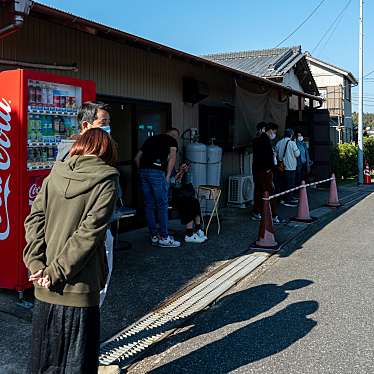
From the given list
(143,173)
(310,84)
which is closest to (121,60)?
(143,173)

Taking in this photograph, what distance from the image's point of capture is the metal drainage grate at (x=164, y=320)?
3703 mm

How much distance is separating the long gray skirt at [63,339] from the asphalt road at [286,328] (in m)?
0.97

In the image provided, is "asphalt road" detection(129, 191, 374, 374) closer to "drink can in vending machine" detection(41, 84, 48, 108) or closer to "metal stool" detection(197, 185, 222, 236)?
"metal stool" detection(197, 185, 222, 236)

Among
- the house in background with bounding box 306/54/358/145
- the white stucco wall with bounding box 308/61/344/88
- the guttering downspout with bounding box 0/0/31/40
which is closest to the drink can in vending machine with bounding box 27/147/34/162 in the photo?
the guttering downspout with bounding box 0/0/31/40

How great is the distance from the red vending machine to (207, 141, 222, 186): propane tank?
16.8 ft

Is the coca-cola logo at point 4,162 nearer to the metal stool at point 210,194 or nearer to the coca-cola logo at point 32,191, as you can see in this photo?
the coca-cola logo at point 32,191

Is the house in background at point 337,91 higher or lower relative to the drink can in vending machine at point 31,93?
higher

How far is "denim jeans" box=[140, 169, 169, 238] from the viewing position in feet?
22.2

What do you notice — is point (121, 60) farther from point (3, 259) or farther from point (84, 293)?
point (84, 293)

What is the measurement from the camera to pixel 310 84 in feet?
85.5

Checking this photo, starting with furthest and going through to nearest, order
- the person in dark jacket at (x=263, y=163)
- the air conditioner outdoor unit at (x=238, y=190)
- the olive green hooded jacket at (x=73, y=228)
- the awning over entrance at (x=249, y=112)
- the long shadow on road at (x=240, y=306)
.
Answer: the air conditioner outdoor unit at (x=238, y=190)
the awning over entrance at (x=249, y=112)
the person in dark jacket at (x=263, y=163)
the long shadow on road at (x=240, y=306)
the olive green hooded jacket at (x=73, y=228)

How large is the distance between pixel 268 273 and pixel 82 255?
3.97 m

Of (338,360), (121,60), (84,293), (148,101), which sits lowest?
(338,360)

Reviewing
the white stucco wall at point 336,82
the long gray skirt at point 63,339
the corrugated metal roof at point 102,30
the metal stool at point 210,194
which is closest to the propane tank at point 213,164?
the metal stool at point 210,194
